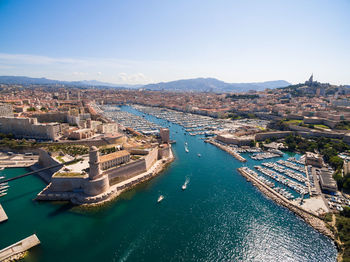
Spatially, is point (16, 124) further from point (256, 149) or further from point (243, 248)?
point (256, 149)

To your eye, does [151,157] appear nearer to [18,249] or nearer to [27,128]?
[18,249]

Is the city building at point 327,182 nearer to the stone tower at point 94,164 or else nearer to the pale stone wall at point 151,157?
the pale stone wall at point 151,157

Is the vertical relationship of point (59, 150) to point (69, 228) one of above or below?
above

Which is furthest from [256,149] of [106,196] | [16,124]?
[16,124]

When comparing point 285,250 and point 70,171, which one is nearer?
point 285,250

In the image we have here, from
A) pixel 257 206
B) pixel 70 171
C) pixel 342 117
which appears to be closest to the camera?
pixel 257 206


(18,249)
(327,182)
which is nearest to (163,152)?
(18,249)

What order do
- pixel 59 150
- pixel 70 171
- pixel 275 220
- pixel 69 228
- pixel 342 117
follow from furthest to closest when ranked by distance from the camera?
1. pixel 342 117
2. pixel 59 150
3. pixel 70 171
4. pixel 275 220
5. pixel 69 228

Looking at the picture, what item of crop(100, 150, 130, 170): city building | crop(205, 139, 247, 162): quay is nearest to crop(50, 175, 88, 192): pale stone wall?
crop(100, 150, 130, 170): city building
